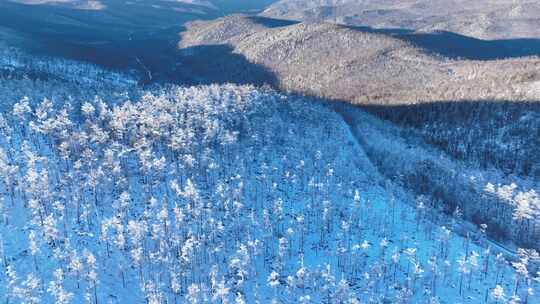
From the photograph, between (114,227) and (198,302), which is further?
(114,227)

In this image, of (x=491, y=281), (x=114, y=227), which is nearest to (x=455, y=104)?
(x=491, y=281)

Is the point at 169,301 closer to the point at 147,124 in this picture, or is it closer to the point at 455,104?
the point at 147,124

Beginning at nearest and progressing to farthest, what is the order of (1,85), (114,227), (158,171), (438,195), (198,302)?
(198,302)
(114,227)
(158,171)
(438,195)
(1,85)

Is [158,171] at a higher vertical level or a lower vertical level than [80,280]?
higher

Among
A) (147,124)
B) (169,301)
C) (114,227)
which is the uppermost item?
(147,124)

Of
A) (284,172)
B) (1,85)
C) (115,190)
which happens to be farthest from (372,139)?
(1,85)

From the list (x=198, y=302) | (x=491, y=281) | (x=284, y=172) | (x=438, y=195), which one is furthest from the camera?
(x=438, y=195)
